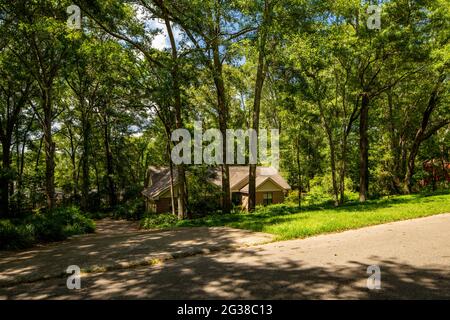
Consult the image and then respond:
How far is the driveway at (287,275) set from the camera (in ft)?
15.6

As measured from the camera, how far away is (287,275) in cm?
555

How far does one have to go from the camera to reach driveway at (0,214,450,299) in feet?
15.6

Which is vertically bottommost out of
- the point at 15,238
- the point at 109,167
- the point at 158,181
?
the point at 15,238

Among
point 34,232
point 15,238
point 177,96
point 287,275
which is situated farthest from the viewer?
point 177,96

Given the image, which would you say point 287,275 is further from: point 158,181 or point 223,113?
point 158,181

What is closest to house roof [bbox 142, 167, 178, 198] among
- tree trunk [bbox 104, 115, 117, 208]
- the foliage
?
the foliage

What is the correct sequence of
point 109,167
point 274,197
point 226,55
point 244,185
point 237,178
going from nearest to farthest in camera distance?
point 226,55, point 244,185, point 237,178, point 274,197, point 109,167

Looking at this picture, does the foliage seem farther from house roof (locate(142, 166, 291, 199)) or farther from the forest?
the forest

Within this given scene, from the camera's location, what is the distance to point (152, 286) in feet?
17.6

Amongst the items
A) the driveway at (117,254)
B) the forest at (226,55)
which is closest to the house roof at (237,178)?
the forest at (226,55)

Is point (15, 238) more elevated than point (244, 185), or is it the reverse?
point (244, 185)

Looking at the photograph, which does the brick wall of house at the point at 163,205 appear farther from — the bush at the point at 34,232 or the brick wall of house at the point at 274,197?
the bush at the point at 34,232

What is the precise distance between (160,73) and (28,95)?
1872 cm

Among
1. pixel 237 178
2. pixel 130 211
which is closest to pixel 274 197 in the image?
pixel 237 178
